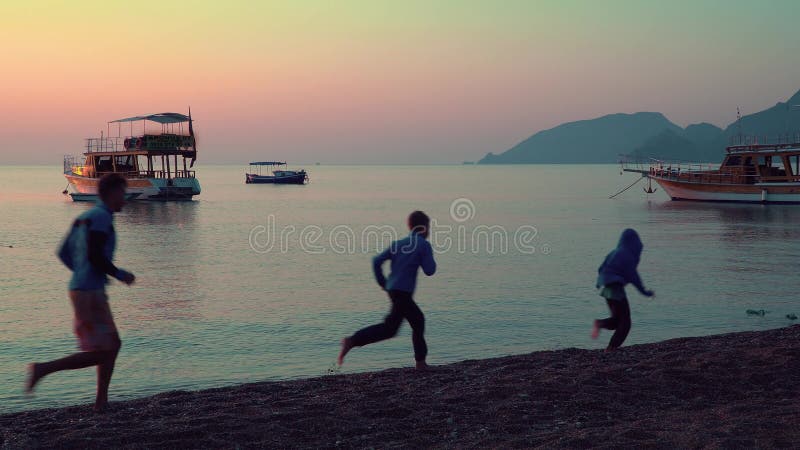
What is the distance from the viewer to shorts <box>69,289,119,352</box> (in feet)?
19.1

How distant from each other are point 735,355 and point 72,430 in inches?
263

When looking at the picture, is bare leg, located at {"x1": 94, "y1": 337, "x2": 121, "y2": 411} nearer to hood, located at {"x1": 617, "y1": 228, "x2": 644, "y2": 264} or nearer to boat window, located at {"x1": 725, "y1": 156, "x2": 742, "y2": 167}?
hood, located at {"x1": 617, "y1": 228, "x2": 644, "y2": 264}

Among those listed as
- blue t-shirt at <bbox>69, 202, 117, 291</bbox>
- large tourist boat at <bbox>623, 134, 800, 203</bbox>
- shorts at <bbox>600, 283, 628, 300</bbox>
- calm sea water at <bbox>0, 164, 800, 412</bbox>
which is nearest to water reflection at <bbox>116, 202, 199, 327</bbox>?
calm sea water at <bbox>0, 164, 800, 412</bbox>

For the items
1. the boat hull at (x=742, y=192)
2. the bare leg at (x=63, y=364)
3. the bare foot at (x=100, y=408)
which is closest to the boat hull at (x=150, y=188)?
the boat hull at (x=742, y=192)

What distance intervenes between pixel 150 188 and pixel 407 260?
57749mm

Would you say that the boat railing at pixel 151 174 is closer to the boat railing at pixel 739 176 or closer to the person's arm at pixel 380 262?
the boat railing at pixel 739 176

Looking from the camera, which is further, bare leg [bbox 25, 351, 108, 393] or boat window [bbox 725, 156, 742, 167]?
boat window [bbox 725, 156, 742, 167]

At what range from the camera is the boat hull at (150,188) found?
6128 centimetres

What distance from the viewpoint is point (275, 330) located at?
13281 mm

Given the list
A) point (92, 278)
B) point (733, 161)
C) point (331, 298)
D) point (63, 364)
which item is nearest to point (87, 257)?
point (92, 278)

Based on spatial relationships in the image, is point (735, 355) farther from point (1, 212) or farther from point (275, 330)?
point (1, 212)

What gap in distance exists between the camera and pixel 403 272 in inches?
291

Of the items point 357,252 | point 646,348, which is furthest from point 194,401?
→ point 357,252

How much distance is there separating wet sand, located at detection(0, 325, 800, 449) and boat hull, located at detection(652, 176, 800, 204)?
48894mm
